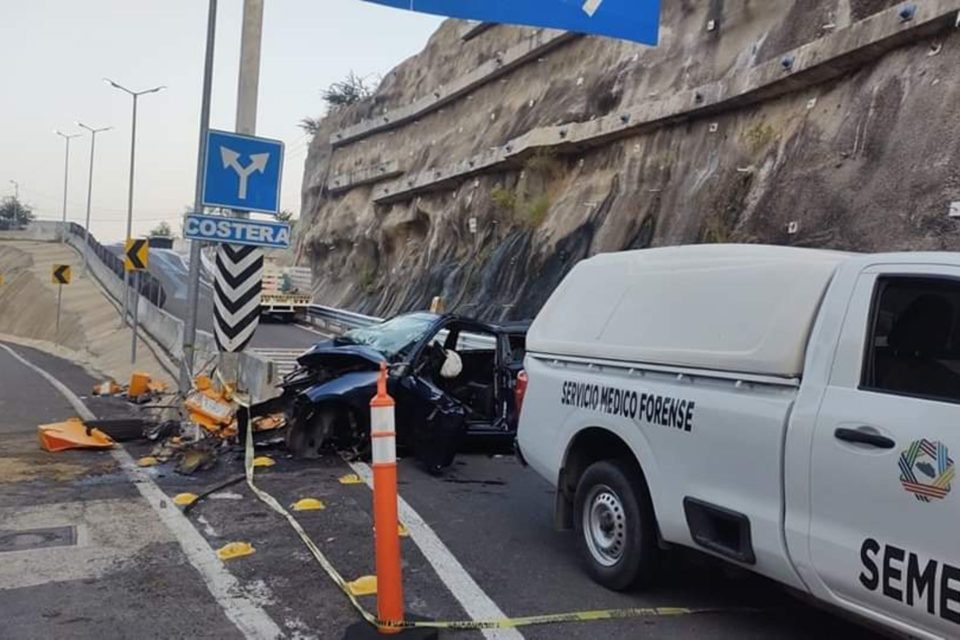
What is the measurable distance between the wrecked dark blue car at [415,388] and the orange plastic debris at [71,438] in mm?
2017

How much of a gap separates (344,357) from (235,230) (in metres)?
2.26

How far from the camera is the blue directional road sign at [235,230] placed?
372 inches

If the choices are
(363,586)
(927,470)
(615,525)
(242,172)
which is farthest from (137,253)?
(927,470)

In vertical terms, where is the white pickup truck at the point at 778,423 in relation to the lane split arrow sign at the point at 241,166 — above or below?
A: below

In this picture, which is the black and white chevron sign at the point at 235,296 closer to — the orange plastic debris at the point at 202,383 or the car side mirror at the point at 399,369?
the orange plastic debris at the point at 202,383

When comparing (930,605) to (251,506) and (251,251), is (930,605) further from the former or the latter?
(251,251)

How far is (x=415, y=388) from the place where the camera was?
806 centimetres

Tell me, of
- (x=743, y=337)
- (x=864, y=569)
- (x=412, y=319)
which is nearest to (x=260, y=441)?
(x=412, y=319)

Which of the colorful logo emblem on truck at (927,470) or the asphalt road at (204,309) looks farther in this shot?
the asphalt road at (204,309)

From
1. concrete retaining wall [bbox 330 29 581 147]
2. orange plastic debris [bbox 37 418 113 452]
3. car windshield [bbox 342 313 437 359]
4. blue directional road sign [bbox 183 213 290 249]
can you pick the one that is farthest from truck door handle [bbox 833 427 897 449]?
concrete retaining wall [bbox 330 29 581 147]

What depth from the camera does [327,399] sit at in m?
7.93

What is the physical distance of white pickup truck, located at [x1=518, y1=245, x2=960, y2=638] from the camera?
320 centimetres

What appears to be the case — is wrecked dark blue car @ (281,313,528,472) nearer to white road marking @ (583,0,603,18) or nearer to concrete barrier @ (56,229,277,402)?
concrete barrier @ (56,229,277,402)

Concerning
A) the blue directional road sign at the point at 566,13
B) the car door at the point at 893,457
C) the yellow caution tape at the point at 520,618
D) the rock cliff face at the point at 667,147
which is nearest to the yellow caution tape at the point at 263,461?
the yellow caution tape at the point at 520,618
